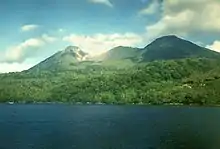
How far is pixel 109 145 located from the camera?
236 feet

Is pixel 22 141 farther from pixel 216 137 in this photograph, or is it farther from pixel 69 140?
pixel 216 137

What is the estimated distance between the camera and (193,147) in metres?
68.1

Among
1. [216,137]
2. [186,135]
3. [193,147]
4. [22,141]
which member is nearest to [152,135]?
[186,135]

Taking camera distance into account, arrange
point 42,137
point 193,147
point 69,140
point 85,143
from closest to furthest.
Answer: point 193,147
point 85,143
point 69,140
point 42,137

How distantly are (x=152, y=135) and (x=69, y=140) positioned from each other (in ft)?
60.2

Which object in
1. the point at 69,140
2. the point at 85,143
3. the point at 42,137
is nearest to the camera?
the point at 85,143

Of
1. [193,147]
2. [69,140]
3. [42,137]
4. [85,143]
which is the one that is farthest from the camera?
[42,137]

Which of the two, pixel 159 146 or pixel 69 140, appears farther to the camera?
pixel 69 140

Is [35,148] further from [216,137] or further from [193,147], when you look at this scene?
[216,137]

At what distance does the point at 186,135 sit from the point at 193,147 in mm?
18587

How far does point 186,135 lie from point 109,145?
852 inches

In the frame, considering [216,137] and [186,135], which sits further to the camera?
[186,135]

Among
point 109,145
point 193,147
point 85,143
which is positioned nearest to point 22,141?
point 85,143

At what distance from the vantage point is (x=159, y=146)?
232 feet
